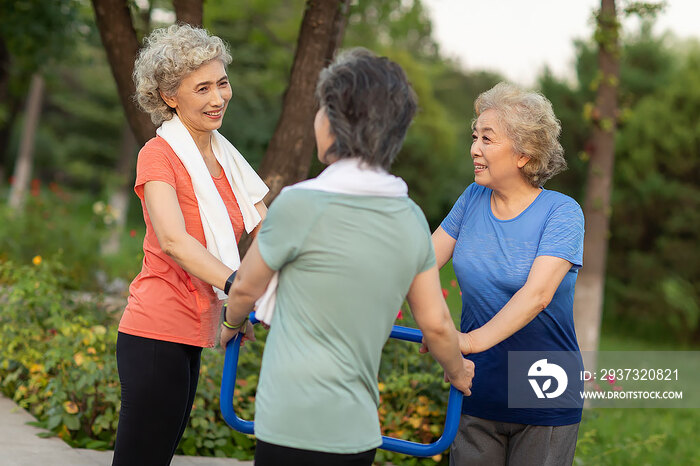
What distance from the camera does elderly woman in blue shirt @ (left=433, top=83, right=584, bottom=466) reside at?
8.52ft

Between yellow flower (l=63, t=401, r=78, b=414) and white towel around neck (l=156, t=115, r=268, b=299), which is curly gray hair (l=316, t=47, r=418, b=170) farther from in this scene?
yellow flower (l=63, t=401, r=78, b=414)

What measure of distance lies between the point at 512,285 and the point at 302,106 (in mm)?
2606

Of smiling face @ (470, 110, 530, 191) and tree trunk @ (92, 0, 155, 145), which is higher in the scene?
tree trunk @ (92, 0, 155, 145)

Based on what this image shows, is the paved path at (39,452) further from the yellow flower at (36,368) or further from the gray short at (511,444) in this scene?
the gray short at (511,444)

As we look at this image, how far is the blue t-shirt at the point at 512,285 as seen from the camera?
258 cm

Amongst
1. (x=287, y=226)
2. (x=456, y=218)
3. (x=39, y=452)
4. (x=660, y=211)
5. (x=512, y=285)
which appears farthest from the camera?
(x=660, y=211)

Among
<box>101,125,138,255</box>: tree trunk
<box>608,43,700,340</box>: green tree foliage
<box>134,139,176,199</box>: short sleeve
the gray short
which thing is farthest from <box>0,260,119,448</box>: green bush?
<box>608,43,700,340</box>: green tree foliage

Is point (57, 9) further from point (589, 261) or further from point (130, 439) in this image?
point (130, 439)

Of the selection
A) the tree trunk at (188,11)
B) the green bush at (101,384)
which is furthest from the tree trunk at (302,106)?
the green bush at (101,384)

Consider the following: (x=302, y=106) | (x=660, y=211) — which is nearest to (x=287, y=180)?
(x=302, y=106)

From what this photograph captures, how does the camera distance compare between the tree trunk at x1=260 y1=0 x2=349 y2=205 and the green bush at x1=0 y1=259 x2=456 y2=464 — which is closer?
the green bush at x1=0 y1=259 x2=456 y2=464

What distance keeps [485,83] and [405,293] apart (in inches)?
1326

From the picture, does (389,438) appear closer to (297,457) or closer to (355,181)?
Answer: (297,457)

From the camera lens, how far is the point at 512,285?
2590 mm
